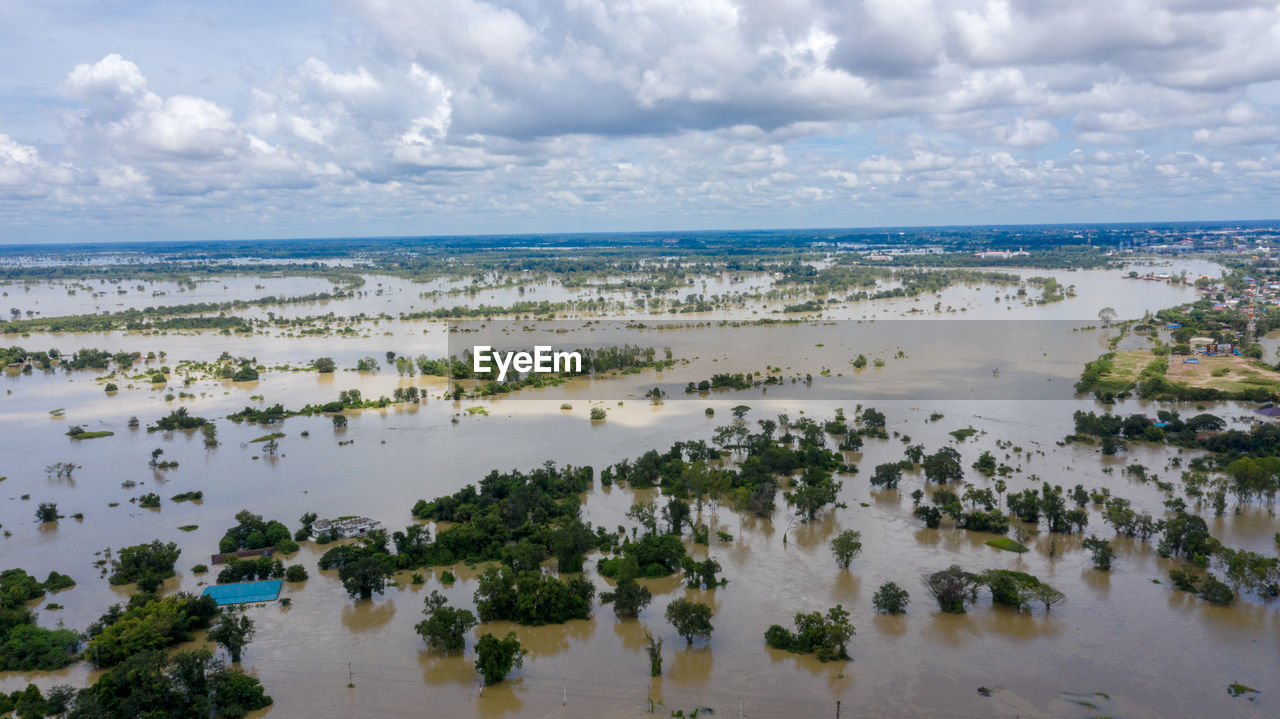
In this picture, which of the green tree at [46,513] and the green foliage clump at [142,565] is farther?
the green tree at [46,513]

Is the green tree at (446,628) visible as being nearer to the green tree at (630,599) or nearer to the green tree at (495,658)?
→ the green tree at (495,658)

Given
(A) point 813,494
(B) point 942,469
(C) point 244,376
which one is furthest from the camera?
(C) point 244,376

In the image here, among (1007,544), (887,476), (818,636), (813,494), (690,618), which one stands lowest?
(818,636)

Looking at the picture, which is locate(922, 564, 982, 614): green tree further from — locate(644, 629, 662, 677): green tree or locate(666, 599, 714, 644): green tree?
locate(644, 629, 662, 677): green tree

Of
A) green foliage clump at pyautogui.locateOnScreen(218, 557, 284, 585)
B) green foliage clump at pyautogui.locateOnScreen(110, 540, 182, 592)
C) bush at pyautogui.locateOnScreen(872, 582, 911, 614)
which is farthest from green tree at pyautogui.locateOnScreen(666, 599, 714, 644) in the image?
green foliage clump at pyautogui.locateOnScreen(110, 540, 182, 592)

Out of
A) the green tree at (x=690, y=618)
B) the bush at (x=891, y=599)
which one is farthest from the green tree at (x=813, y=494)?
the green tree at (x=690, y=618)

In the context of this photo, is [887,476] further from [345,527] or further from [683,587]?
[345,527]

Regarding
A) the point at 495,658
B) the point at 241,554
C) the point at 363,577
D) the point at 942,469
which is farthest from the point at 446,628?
the point at 942,469
